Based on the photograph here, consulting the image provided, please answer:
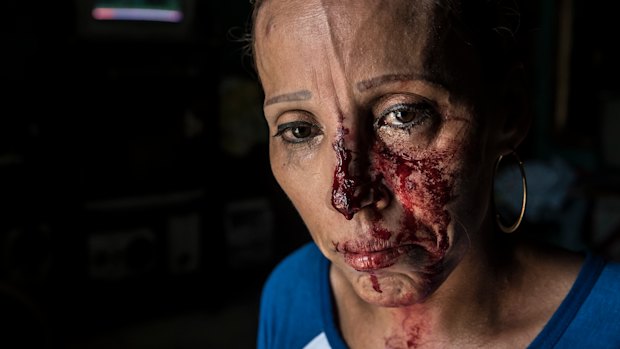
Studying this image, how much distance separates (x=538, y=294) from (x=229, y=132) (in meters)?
3.20

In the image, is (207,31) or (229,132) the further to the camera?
(229,132)

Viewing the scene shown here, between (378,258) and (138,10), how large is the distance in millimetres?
3024

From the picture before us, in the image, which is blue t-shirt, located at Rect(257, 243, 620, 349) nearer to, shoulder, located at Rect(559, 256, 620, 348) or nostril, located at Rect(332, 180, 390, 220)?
shoulder, located at Rect(559, 256, 620, 348)

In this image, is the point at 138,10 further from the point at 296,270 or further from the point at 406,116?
the point at 406,116

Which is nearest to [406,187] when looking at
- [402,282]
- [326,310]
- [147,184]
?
[402,282]

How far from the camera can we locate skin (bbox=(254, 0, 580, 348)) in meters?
0.81

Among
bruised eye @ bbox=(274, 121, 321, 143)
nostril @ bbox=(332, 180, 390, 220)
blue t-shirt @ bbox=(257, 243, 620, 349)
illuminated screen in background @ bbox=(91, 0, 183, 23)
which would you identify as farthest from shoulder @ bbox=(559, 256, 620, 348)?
illuminated screen in background @ bbox=(91, 0, 183, 23)

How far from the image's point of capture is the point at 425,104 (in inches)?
32.6

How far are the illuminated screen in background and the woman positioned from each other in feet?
8.73

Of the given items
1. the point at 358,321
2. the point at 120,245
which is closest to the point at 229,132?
the point at 120,245

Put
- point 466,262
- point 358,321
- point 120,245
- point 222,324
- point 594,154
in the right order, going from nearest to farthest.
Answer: point 466,262, point 358,321, point 120,245, point 222,324, point 594,154

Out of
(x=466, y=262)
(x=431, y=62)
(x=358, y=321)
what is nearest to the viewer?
(x=431, y=62)

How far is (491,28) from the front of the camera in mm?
891

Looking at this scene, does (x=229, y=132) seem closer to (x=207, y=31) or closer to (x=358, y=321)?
(x=207, y=31)
